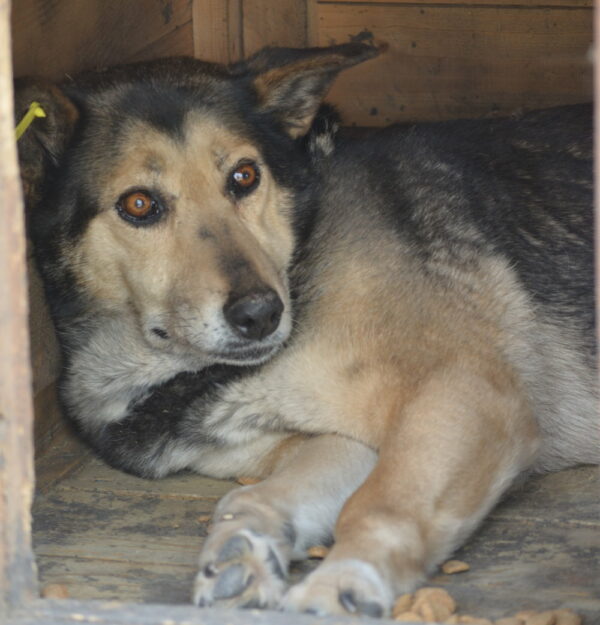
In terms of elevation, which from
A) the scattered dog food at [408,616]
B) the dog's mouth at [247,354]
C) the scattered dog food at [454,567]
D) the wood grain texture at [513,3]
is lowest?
the scattered dog food at [454,567]

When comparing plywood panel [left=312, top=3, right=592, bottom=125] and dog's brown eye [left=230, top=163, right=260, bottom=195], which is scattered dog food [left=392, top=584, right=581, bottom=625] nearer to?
dog's brown eye [left=230, top=163, right=260, bottom=195]

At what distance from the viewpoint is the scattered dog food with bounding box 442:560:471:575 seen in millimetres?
2674

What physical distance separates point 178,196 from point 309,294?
1.60ft

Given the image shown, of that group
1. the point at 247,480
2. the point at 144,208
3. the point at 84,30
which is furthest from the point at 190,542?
the point at 84,30

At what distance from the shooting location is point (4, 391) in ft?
6.59

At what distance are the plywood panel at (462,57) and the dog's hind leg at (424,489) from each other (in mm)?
2311

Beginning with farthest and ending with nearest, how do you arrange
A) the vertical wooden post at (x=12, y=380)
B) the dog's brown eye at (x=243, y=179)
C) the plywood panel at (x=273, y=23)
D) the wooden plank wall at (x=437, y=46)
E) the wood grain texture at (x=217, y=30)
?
the wooden plank wall at (x=437, y=46) < the plywood panel at (x=273, y=23) < the wood grain texture at (x=217, y=30) < the dog's brown eye at (x=243, y=179) < the vertical wooden post at (x=12, y=380)

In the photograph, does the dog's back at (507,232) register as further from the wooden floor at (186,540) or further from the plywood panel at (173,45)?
the plywood panel at (173,45)

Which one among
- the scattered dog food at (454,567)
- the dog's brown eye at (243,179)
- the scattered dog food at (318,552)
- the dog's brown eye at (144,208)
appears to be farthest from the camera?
the dog's brown eye at (243,179)

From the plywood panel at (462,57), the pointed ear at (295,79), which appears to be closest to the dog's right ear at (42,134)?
the pointed ear at (295,79)

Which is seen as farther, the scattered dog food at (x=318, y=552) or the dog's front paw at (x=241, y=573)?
the scattered dog food at (x=318, y=552)

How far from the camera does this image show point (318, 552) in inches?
111

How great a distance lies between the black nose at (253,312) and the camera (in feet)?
9.44

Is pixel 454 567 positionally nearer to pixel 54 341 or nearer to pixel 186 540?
pixel 186 540
